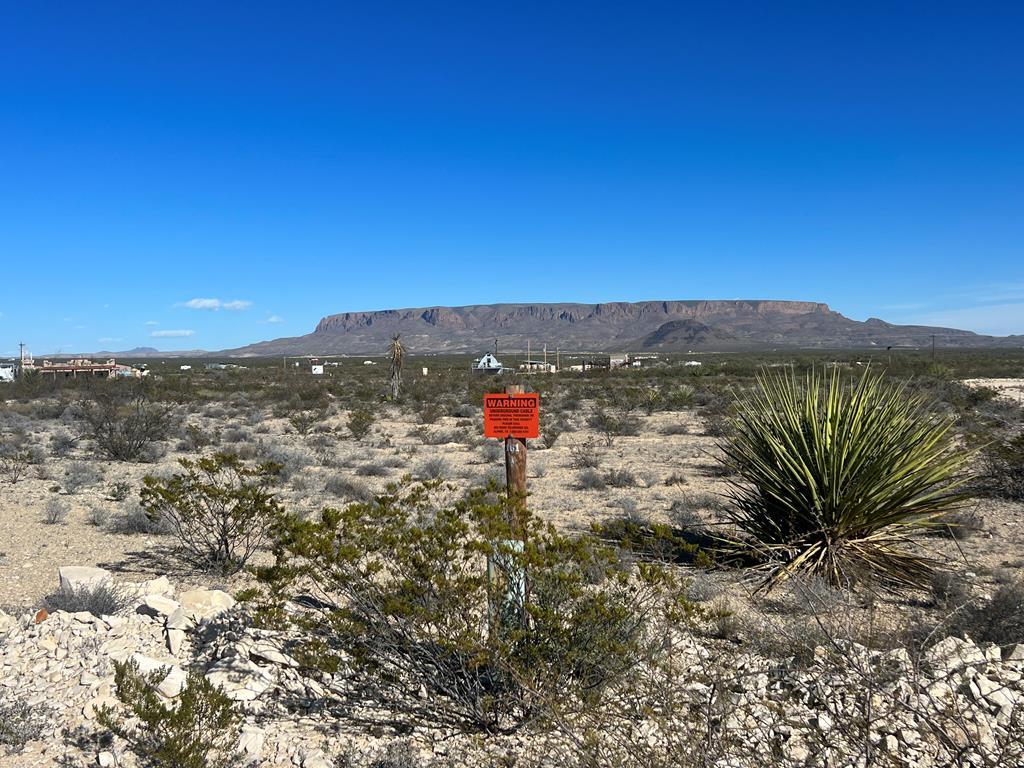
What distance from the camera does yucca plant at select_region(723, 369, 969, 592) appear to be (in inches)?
252

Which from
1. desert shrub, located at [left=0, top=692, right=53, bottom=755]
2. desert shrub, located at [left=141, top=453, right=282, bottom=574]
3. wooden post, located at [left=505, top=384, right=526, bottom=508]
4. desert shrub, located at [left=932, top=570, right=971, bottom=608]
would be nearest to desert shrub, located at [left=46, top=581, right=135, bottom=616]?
desert shrub, located at [left=141, top=453, right=282, bottom=574]

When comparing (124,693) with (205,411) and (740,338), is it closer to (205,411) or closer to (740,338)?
(205,411)

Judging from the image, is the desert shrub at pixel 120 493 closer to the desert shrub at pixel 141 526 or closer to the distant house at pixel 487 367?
the desert shrub at pixel 141 526

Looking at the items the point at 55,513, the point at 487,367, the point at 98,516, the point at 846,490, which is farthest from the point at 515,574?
the point at 487,367

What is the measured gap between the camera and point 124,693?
380cm

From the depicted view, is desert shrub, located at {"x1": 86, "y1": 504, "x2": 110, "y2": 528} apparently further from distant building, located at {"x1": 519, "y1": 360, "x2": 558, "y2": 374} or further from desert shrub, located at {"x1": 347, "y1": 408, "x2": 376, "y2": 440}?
distant building, located at {"x1": 519, "y1": 360, "x2": 558, "y2": 374}

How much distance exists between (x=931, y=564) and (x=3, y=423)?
854 inches

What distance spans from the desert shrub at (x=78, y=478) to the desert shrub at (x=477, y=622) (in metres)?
8.71

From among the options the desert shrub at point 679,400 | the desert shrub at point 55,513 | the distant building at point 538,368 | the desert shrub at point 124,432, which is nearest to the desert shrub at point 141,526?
the desert shrub at point 55,513

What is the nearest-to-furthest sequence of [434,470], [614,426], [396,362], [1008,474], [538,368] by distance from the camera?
[1008,474]
[434,470]
[614,426]
[396,362]
[538,368]

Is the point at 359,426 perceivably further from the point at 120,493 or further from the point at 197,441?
the point at 120,493

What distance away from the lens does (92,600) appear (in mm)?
5602

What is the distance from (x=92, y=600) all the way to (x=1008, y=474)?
10943 millimetres

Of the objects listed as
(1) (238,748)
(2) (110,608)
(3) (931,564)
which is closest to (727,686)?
(1) (238,748)
